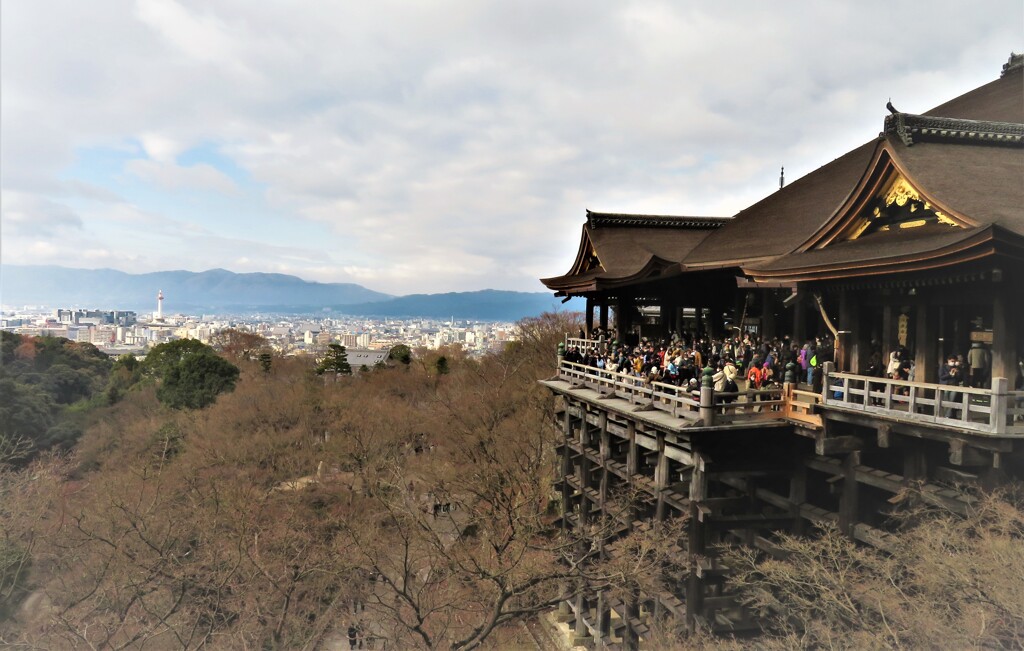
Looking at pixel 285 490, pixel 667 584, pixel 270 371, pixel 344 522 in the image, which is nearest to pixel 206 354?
pixel 270 371

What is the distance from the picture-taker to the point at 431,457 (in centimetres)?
2936

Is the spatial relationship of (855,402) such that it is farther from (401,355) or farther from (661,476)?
(401,355)

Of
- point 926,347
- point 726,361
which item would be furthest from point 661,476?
point 926,347

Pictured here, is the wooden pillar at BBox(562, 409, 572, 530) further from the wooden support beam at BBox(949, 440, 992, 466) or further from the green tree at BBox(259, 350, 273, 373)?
the green tree at BBox(259, 350, 273, 373)

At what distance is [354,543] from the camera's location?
17.7 meters

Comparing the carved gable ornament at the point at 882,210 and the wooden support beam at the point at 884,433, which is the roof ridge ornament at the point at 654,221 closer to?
the carved gable ornament at the point at 882,210

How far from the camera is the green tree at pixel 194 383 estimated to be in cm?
3650

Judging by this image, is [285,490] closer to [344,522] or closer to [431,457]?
[344,522]

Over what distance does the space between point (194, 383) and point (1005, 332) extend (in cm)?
3974

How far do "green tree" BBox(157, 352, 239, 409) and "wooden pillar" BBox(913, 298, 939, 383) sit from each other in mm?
37539

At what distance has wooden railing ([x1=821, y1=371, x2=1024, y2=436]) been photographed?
7.21 metres

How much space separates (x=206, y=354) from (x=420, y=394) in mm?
14484

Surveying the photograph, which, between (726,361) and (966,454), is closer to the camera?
(966,454)

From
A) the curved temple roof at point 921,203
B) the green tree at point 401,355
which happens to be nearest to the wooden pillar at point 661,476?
the curved temple roof at point 921,203
